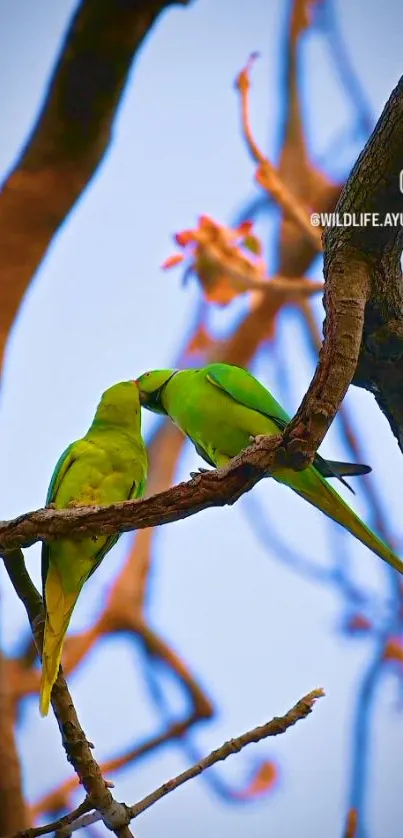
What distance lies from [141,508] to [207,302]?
5.88ft

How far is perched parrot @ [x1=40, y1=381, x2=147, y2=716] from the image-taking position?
→ 4.37ft

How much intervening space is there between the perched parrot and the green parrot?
10 centimetres

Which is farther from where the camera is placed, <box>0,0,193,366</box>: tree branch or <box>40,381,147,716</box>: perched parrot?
<box>0,0,193,366</box>: tree branch

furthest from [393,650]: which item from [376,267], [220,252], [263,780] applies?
[376,267]

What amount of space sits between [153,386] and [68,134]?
0.67m

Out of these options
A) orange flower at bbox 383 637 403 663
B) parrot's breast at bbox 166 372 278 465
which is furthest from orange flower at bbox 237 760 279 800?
parrot's breast at bbox 166 372 278 465

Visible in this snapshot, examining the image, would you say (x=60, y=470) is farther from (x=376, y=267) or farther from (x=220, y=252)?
(x=220, y=252)

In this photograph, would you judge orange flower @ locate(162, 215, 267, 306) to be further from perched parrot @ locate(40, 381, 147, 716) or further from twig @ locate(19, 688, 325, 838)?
twig @ locate(19, 688, 325, 838)

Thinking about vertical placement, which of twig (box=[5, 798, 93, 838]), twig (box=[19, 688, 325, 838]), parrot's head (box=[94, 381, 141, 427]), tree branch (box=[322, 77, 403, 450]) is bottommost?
twig (box=[19, 688, 325, 838])

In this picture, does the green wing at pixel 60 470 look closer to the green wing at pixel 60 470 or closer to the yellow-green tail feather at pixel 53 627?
the green wing at pixel 60 470

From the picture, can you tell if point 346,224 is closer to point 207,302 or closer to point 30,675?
point 207,302

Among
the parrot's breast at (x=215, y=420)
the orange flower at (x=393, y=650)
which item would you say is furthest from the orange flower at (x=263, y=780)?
the parrot's breast at (x=215, y=420)

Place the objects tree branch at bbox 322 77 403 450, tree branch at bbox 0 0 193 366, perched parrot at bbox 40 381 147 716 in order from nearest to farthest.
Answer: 1. tree branch at bbox 322 77 403 450
2. perched parrot at bbox 40 381 147 716
3. tree branch at bbox 0 0 193 366

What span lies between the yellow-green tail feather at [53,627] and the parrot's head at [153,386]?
0.48 metres
